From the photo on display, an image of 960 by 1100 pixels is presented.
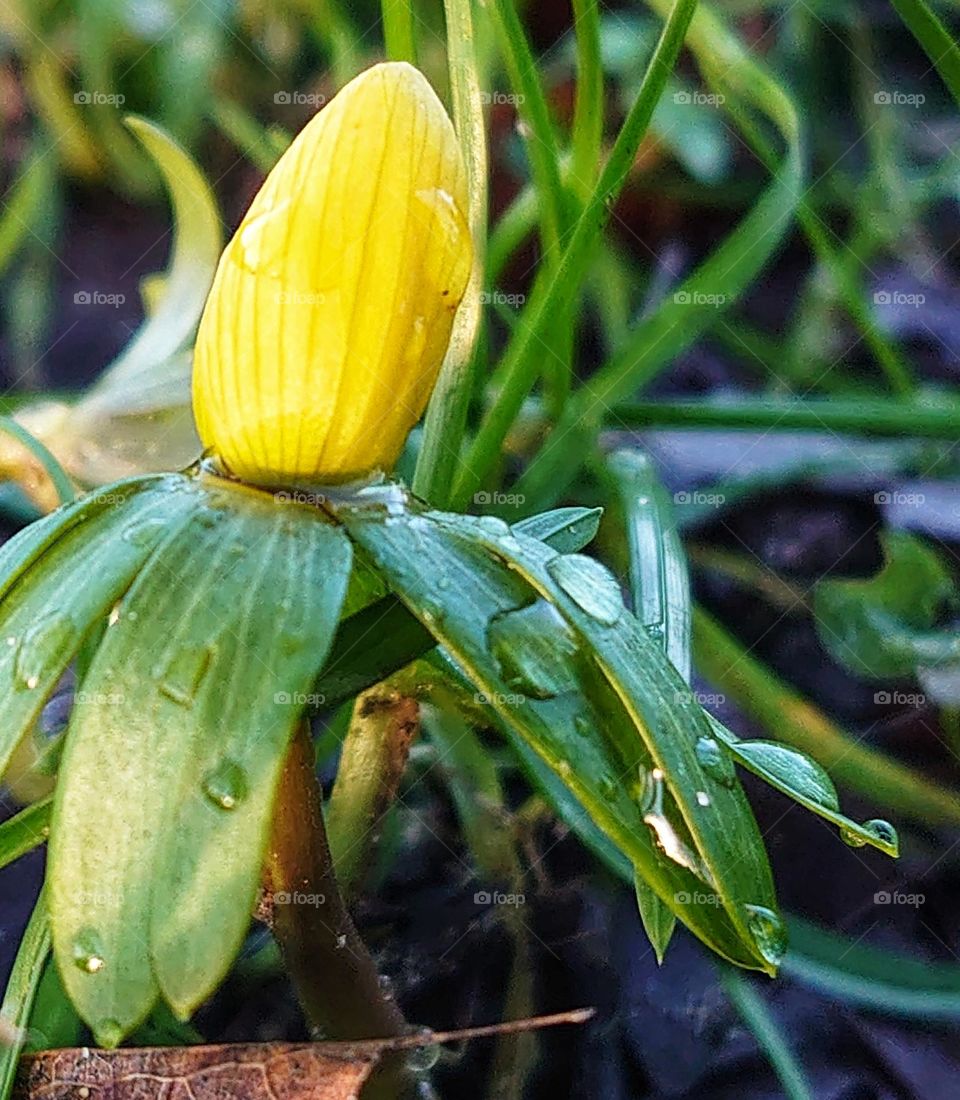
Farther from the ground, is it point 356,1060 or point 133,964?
point 133,964

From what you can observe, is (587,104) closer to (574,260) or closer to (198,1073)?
(574,260)

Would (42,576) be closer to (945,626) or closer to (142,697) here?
(142,697)

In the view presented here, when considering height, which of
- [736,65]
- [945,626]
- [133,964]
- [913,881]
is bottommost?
[913,881]

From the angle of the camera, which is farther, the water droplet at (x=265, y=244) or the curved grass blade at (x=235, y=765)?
the water droplet at (x=265, y=244)

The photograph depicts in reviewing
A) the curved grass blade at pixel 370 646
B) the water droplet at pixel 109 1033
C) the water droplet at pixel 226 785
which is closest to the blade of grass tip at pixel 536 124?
the curved grass blade at pixel 370 646

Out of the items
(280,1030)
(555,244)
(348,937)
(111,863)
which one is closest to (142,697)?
(111,863)

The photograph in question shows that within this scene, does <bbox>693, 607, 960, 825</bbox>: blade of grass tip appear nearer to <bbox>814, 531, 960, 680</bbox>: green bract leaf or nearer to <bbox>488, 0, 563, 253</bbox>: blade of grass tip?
<bbox>814, 531, 960, 680</bbox>: green bract leaf

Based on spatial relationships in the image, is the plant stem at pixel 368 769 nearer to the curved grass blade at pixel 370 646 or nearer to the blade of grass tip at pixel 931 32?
the curved grass blade at pixel 370 646

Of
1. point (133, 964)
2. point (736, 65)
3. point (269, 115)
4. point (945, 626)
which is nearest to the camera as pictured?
point (133, 964)
